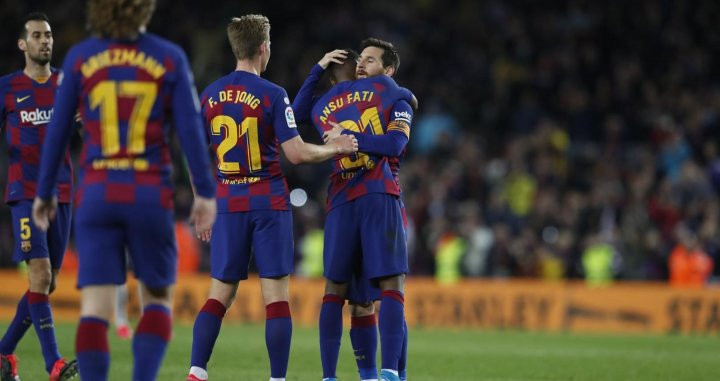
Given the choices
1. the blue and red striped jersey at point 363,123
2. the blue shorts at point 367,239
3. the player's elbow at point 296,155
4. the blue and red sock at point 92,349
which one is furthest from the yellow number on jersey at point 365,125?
the blue and red sock at point 92,349

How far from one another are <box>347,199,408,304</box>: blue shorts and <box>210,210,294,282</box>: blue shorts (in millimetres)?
558

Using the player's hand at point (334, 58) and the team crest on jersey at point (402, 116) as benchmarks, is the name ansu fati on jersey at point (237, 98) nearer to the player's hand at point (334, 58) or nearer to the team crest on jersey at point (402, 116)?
the player's hand at point (334, 58)

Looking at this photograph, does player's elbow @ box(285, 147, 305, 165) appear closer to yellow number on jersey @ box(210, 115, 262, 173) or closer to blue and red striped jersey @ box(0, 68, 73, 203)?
yellow number on jersey @ box(210, 115, 262, 173)

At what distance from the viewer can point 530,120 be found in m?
23.2

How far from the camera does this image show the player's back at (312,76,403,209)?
8219 millimetres

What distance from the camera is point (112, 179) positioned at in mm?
6012

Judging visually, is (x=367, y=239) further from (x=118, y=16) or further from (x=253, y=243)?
(x=118, y=16)

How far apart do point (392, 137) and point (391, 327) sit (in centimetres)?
135

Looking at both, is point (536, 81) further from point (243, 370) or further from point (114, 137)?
point (114, 137)

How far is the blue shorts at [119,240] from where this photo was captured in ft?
19.7

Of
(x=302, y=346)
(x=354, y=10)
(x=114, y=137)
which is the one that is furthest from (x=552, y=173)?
(x=114, y=137)

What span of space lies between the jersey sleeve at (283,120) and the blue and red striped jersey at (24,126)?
204 cm

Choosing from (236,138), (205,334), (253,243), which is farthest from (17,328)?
(236,138)

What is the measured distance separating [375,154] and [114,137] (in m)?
2.56
